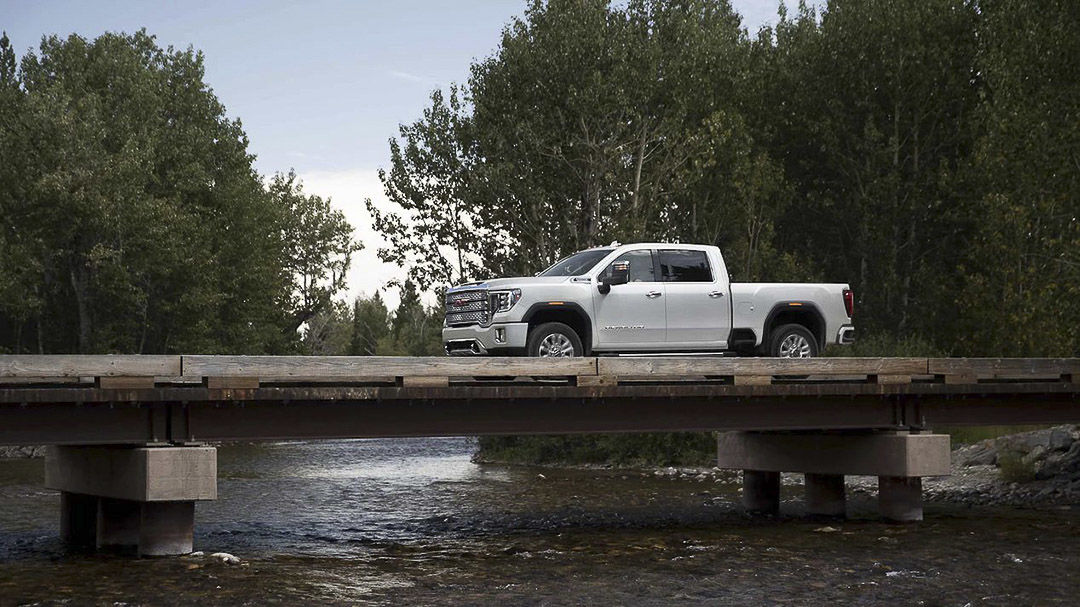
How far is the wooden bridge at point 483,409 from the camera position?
58.1ft

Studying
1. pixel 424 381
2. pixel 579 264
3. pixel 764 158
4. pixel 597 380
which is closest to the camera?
pixel 424 381

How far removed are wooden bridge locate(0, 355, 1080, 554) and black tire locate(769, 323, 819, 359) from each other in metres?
0.46

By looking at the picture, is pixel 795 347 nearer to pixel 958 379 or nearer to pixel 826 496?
pixel 958 379

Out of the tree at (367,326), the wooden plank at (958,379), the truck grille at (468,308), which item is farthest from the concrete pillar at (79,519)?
the tree at (367,326)

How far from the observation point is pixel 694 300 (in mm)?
21953

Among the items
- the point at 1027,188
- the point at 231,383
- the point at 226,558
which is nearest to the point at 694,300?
the point at 231,383

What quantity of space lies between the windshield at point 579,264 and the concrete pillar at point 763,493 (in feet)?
21.2

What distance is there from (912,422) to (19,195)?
41763 millimetres

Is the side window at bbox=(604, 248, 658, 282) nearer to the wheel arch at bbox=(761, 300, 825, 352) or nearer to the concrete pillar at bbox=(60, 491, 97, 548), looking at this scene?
the wheel arch at bbox=(761, 300, 825, 352)

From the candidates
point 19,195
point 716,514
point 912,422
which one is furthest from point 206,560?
point 19,195

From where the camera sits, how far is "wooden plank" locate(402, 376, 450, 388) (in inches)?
755

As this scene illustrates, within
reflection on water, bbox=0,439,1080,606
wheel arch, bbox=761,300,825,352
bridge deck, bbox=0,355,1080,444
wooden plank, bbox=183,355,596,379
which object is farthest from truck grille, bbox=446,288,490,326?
wheel arch, bbox=761,300,825,352

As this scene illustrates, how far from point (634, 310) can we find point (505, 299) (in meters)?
2.32

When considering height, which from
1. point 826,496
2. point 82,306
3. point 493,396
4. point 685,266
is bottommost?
point 826,496
